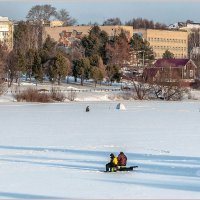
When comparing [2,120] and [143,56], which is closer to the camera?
[2,120]

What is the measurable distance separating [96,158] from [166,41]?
344 ft

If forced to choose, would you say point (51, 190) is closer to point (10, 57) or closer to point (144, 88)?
point (144, 88)

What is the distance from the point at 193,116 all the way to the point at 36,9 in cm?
8951

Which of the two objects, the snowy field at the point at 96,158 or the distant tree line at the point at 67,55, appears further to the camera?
the distant tree line at the point at 67,55

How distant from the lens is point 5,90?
5450 cm

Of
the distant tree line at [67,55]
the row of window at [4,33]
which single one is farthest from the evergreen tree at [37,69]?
the row of window at [4,33]

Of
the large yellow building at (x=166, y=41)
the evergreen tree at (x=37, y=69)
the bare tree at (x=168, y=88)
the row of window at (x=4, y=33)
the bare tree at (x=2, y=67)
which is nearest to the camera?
the bare tree at (x=2, y=67)

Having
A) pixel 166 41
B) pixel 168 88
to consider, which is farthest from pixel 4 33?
pixel 168 88

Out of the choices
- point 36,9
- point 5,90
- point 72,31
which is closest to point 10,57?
point 5,90

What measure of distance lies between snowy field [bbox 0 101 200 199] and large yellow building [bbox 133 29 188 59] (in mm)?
87087

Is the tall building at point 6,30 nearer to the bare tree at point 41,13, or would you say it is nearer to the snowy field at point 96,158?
the bare tree at point 41,13

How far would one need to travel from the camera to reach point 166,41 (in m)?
122

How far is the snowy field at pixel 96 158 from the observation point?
1382 centimetres

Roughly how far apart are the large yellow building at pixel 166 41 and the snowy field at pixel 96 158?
3429 inches
